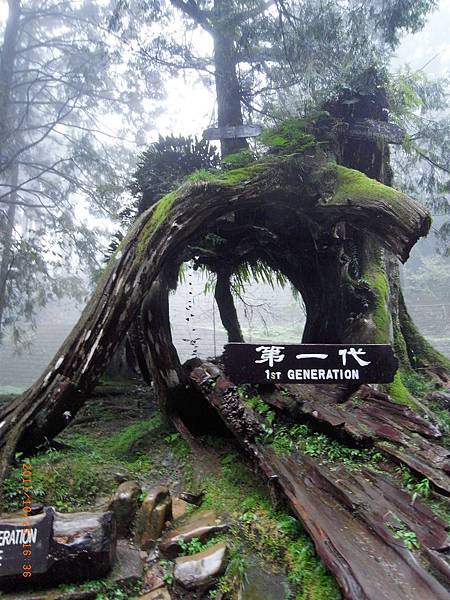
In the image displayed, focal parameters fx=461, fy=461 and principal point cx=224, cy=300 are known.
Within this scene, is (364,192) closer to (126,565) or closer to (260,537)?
(260,537)

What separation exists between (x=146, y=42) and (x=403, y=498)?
Answer: 30.2 feet

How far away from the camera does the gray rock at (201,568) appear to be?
3.30 meters

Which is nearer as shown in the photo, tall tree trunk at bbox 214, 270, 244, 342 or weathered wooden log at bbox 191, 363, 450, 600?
weathered wooden log at bbox 191, 363, 450, 600

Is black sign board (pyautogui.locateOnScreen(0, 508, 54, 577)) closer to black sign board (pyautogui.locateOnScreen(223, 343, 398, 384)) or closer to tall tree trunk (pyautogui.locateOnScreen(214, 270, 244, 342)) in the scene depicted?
black sign board (pyautogui.locateOnScreen(223, 343, 398, 384))

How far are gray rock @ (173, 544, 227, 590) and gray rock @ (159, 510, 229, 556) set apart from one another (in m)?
0.15

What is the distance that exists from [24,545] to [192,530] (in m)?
1.29

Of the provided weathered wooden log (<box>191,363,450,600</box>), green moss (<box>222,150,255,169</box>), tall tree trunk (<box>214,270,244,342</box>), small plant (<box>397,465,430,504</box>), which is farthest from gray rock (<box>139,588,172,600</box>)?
tall tree trunk (<box>214,270,244,342</box>)

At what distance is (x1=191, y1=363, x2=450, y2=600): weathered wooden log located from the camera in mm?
2865

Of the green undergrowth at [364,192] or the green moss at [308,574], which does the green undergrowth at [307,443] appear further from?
the green undergrowth at [364,192]

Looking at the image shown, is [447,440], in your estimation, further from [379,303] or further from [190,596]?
[190,596]

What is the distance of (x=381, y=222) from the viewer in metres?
5.71

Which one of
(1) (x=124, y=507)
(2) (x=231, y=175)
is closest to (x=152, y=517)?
(1) (x=124, y=507)

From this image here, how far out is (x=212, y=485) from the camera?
4613mm

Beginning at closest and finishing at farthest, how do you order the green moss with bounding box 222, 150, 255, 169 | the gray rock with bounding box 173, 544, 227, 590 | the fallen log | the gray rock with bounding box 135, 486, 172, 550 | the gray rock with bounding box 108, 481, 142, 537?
the gray rock with bounding box 173, 544, 227, 590 → the gray rock with bounding box 135, 486, 172, 550 → the gray rock with bounding box 108, 481, 142, 537 → the fallen log → the green moss with bounding box 222, 150, 255, 169
